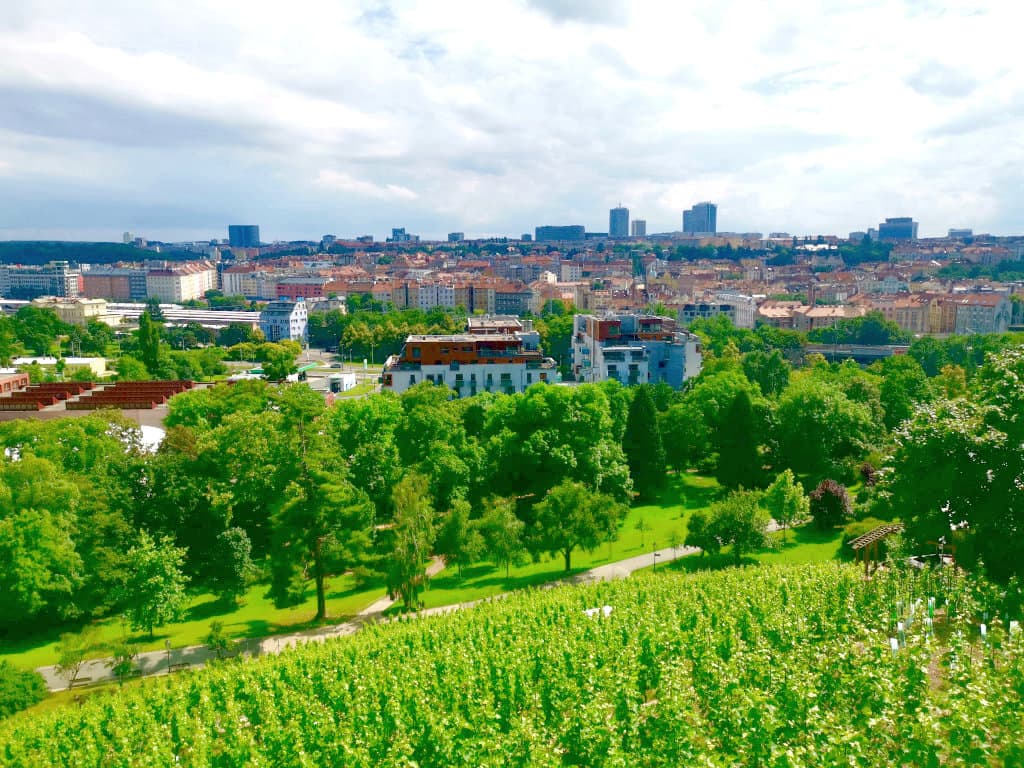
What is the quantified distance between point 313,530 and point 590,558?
12.7m

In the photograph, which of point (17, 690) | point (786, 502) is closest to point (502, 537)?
point (786, 502)

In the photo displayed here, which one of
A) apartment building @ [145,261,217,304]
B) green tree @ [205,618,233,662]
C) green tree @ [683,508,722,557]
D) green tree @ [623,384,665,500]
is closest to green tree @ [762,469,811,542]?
green tree @ [683,508,722,557]

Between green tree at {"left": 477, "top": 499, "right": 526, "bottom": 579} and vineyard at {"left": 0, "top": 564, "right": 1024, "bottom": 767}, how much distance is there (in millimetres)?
6307

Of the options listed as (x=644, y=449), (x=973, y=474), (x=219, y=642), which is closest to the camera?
(x=973, y=474)

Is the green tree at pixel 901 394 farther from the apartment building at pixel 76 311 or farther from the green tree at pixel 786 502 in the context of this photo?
the apartment building at pixel 76 311

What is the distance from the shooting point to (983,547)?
62.0ft

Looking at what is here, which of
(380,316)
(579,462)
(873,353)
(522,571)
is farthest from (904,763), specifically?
(380,316)

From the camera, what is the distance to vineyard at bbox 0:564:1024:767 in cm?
1302

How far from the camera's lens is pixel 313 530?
1037 inches

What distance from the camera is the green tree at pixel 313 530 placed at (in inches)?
1024

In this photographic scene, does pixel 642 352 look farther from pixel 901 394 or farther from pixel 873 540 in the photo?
pixel 873 540

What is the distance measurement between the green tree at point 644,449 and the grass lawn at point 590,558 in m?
1.20

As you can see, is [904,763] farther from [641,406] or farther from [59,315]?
[59,315]

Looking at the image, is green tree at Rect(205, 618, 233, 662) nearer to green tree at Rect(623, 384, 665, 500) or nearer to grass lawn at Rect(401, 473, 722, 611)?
grass lawn at Rect(401, 473, 722, 611)
